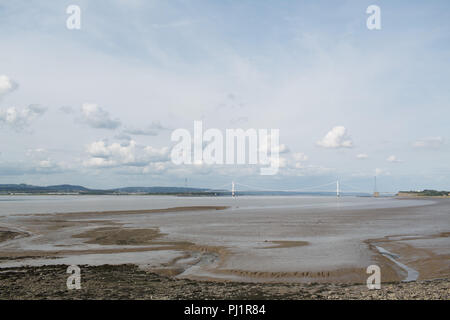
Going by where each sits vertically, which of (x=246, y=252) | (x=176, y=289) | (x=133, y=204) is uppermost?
(x=176, y=289)

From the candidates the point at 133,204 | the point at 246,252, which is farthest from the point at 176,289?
the point at 133,204

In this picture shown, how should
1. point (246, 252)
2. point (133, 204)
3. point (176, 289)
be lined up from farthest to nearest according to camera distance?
point (133, 204), point (246, 252), point (176, 289)

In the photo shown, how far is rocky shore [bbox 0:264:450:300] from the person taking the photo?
34.9ft

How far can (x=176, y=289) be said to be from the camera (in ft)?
38.9

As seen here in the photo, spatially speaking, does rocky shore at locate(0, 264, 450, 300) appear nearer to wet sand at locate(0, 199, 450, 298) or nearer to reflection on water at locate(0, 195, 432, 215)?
wet sand at locate(0, 199, 450, 298)

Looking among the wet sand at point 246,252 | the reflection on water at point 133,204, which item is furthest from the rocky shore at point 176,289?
the reflection on water at point 133,204

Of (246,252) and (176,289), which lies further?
(246,252)

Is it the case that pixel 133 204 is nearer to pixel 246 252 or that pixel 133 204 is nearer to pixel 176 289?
pixel 246 252

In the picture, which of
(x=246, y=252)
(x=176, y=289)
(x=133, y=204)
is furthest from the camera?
(x=133, y=204)

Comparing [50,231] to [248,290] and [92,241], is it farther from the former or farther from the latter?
[248,290]
